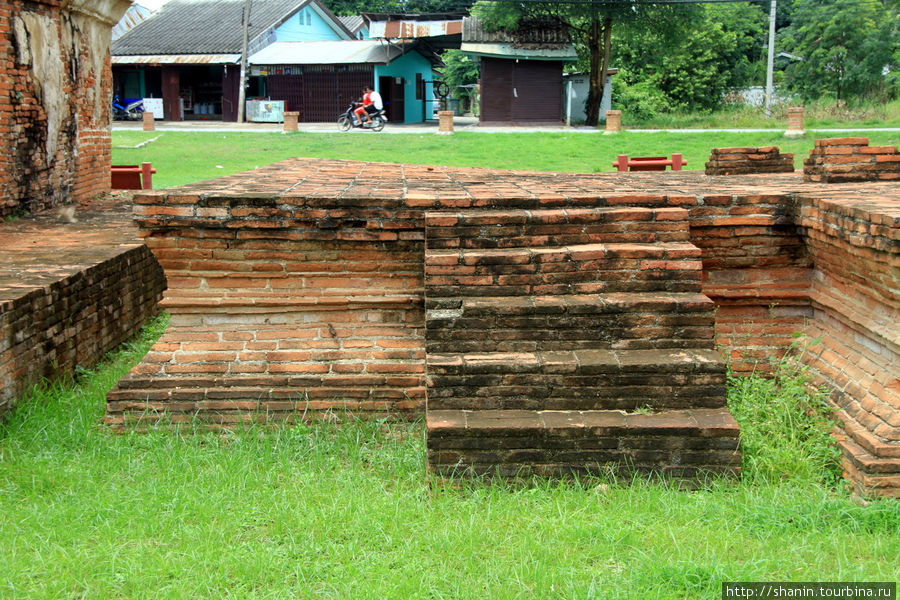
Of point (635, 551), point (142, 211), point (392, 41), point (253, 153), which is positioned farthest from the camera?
point (392, 41)

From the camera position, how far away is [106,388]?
4988 mm

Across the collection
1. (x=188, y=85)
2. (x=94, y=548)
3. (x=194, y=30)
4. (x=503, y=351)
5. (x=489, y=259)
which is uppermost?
(x=194, y=30)

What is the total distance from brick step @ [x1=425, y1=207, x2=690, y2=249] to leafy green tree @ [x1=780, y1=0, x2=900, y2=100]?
84.0 ft

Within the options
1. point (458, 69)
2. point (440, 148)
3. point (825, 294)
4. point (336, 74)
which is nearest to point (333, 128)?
point (336, 74)

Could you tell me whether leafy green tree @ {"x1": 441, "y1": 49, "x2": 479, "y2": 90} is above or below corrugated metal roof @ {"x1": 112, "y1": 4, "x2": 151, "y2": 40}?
below

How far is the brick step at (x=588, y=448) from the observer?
3479 mm

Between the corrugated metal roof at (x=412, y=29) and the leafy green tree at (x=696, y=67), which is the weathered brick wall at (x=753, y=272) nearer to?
the corrugated metal roof at (x=412, y=29)

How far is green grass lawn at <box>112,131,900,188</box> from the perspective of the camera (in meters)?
16.7

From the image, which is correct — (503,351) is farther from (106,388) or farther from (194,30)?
(194,30)

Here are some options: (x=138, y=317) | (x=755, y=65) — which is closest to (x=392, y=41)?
(x=755, y=65)

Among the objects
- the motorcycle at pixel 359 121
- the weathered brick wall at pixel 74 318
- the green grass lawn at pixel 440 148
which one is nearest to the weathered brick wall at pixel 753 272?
the weathered brick wall at pixel 74 318

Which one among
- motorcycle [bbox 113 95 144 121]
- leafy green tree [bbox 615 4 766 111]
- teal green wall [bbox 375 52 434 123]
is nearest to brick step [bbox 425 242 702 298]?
teal green wall [bbox 375 52 434 123]

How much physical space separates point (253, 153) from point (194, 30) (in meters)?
14.8

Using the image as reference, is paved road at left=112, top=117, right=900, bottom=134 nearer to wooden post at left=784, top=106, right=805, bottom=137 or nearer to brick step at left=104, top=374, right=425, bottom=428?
wooden post at left=784, top=106, right=805, bottom=137
